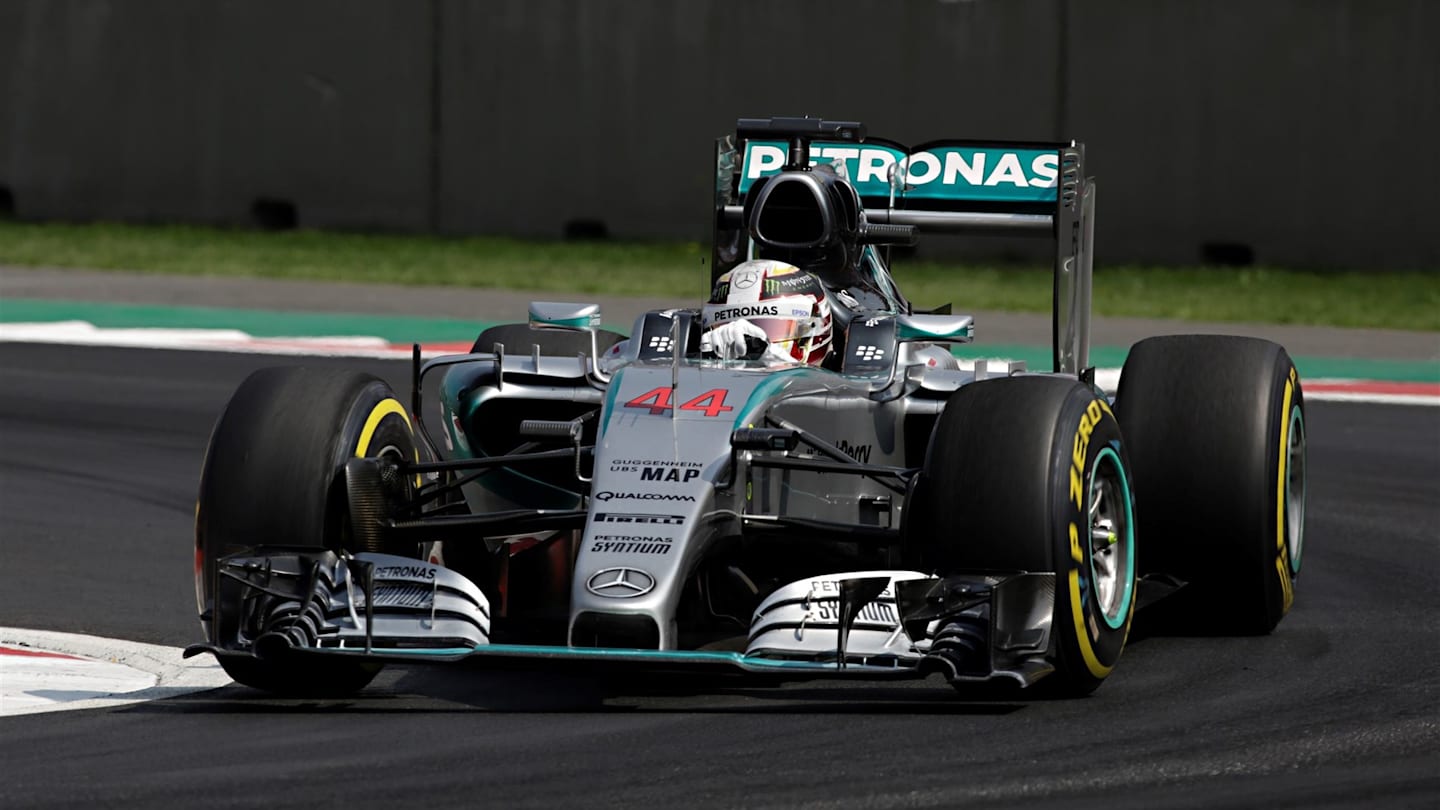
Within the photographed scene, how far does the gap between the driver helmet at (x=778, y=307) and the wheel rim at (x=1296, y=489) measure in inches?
73.9

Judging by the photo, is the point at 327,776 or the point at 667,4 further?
the point at 667,4

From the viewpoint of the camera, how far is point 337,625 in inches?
276

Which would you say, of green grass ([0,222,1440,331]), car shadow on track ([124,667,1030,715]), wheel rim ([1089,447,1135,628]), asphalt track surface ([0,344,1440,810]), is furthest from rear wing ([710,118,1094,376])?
green grass ([0,222,1440,331])

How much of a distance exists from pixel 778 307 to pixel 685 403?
3.11 feet

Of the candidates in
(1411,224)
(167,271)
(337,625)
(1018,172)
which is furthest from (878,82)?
(337,625)

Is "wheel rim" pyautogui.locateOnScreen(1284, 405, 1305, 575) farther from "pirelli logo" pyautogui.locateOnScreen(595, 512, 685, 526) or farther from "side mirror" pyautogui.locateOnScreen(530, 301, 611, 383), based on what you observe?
"pirelli logo" pyautogui.locateOnScreen(595, 512, 685, 526)

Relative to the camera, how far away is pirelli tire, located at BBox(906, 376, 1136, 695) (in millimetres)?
6855

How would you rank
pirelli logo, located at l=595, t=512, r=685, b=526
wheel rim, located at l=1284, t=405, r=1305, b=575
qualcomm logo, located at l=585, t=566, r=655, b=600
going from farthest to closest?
wheel rim, located at l=1284, t=405, r=1305, b=575 < pirelli logo, located at l=595, t=512, r=685, b=526 < qualcomm logo, located at l=585, t=566, r=655, b=600

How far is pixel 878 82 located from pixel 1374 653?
16.3m

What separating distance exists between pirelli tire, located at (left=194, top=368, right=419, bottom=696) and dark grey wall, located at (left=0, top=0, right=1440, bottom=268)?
1633 cm

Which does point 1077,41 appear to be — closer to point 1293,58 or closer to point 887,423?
point 1293,58

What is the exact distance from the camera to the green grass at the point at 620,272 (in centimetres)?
2000

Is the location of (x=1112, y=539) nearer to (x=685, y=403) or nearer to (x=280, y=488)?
(x=685, y=403)

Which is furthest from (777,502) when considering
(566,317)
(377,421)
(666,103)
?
(666,103)
